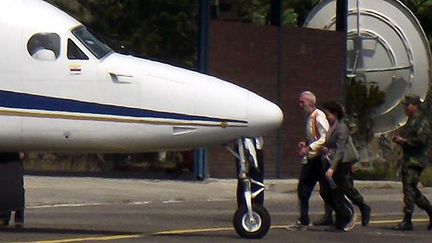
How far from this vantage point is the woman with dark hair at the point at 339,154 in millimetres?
16344

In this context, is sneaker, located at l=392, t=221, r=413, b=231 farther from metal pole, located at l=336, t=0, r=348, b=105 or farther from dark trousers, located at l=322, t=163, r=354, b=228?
metal pole, located at l=336, t=0, r=348, b=105

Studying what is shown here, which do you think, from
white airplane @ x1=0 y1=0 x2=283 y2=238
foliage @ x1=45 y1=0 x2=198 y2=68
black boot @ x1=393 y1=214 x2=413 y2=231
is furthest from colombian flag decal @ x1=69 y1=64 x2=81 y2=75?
foliage @ x1=45 y1=0 x2=198 y2=68

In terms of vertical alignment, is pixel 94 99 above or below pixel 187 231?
above

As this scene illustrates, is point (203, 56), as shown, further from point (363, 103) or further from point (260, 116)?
point (260, 116)

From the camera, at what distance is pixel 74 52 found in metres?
14.7

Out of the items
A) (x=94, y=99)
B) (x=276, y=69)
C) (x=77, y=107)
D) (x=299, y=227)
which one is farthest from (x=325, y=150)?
(x=276, y=69)

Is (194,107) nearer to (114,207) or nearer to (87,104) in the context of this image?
(87,104)

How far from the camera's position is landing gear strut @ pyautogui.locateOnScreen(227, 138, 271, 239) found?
1482 cm

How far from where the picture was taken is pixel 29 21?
48.0ft

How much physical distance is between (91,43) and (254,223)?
2.61 metres

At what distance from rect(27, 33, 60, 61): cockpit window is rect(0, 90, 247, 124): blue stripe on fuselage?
43cm

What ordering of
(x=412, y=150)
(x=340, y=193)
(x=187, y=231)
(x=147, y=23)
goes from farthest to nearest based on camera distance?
(x=147, y=23), (x=412, y=150), (x=340, y=193), (x=187, y=231)

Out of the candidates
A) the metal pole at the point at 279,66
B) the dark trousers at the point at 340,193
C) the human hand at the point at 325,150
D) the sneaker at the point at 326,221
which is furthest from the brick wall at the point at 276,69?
the human hand at the point at 325,150

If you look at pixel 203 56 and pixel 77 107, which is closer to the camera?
pixel 77 107
